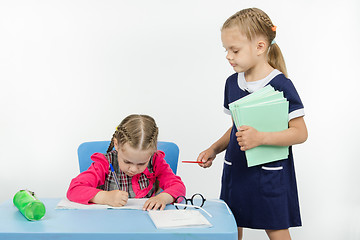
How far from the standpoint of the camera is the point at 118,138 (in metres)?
2.04

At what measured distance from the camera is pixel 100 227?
4.84 feet

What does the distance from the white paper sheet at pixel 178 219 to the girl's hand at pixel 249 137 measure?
0.33 meters

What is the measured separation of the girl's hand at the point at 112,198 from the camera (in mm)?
1729

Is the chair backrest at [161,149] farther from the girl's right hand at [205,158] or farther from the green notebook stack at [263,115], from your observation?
the green notebook stack at [263,115]

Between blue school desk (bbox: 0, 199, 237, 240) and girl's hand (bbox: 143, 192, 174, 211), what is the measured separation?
41 mm

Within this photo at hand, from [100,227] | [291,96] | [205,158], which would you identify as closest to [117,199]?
[100,227]

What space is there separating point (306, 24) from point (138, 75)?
3.97ft

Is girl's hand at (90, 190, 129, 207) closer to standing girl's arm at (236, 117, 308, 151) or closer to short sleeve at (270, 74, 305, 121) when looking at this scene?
standing girl's arm at (236, 117, 308, 151)

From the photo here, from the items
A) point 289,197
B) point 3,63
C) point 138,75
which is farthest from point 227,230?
point 3,63

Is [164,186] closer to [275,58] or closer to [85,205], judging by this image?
[85,205]

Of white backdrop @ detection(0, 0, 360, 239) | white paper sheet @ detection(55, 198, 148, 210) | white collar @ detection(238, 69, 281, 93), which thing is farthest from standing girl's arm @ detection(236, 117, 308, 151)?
white backdrop @ detection(0, 0, 360, 239)

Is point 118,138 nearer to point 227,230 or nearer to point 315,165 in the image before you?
point 227,230

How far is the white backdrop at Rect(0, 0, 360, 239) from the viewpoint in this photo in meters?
3.39

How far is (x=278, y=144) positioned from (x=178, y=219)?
1.71 feet
